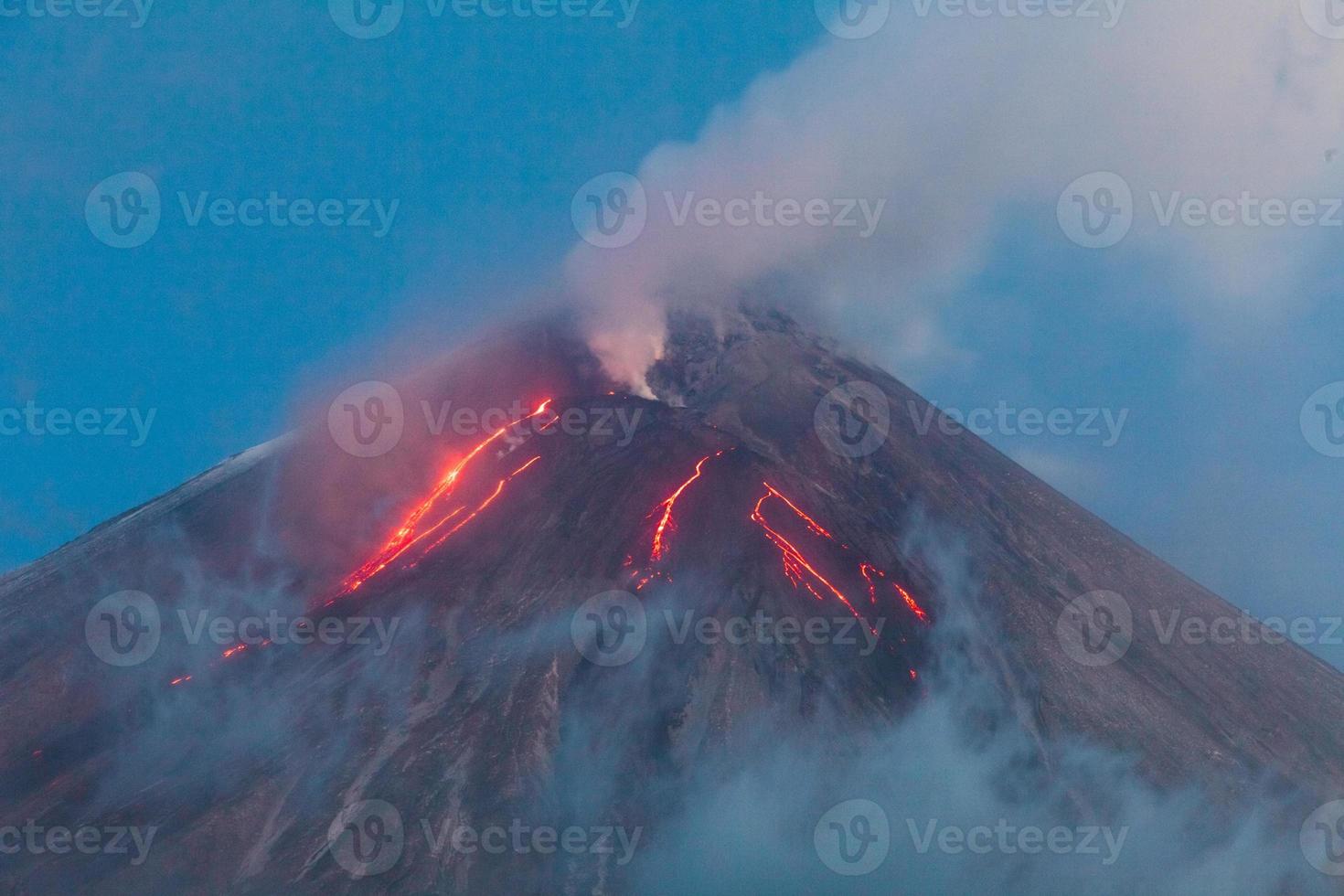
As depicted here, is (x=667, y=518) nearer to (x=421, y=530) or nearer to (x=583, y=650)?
(x=583, y=650)

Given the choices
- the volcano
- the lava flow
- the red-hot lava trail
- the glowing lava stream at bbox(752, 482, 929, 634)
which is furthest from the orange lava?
the red-hot lava trail

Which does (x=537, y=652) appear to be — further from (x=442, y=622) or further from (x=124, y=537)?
(x=124, y=537)

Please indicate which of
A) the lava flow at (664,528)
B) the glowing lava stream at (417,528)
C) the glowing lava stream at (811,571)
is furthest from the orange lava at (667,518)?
the glowing lava stream at (417,528)

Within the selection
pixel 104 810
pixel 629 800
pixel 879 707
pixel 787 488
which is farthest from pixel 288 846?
pixel 787 488

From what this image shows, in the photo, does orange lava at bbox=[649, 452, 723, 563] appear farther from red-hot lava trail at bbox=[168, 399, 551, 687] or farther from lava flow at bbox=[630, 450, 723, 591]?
red-hot lava trail at bbox=[168, 399, 551, 687]

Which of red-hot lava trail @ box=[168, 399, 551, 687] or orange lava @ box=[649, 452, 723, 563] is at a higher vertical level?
orange lava @ box=[649, 452, 723, 563]
